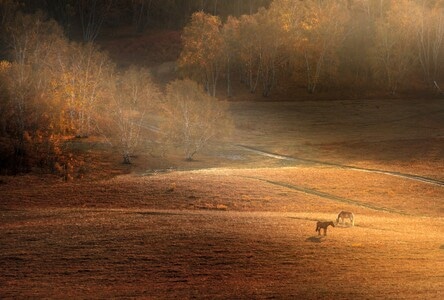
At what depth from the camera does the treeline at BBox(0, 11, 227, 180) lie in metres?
54.3

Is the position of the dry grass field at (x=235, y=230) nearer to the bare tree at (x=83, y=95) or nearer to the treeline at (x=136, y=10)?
the bare tree at (x=83, y=95)

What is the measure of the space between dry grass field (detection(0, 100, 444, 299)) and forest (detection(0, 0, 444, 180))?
569 centimetres

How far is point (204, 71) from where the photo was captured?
9631 centimetres

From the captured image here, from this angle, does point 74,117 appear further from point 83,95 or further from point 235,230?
point 235,230

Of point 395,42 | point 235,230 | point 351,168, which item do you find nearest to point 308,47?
point 395,42

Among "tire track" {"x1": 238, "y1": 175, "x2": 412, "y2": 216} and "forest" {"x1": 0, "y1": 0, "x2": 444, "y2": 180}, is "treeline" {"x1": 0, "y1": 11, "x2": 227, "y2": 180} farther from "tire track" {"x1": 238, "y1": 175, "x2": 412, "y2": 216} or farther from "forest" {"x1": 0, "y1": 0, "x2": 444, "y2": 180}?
"tire track" {"x1": 238, "y1": 175, "x2": 412, "y2": 216}

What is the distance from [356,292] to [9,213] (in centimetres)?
2155

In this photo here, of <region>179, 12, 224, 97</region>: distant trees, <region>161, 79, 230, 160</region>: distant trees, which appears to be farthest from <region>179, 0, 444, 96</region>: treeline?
<region>161, 79, 230, 160</region>: distant trees

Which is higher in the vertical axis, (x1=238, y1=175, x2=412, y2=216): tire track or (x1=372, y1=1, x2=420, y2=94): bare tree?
(x1=372, y1=1, x2=420, y2=94): bare tree

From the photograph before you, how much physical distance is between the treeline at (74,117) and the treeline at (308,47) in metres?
24.7

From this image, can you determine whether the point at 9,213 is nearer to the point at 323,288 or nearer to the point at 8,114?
the point at 323,288

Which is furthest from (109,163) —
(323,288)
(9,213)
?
(323,288)

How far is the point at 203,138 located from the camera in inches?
2504

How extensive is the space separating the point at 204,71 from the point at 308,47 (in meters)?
16.5
